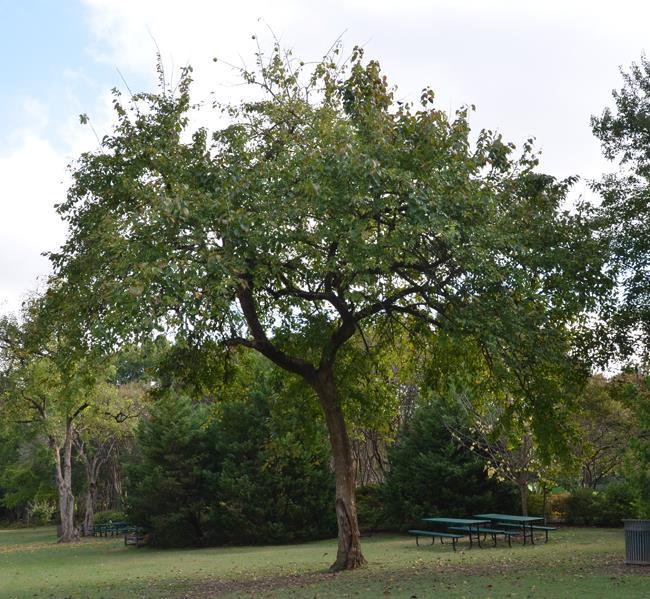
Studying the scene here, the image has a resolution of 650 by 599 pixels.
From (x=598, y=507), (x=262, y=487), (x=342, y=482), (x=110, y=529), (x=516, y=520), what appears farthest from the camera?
(x=110, y=529)

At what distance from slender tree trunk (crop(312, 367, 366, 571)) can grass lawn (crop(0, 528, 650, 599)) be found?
50 centimetres

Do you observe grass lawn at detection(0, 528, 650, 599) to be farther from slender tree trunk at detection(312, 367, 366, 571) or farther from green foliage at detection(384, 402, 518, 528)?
green foliage at detection(384, 402, 518, 528)

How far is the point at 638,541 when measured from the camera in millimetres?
15242

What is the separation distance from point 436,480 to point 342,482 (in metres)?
14.4

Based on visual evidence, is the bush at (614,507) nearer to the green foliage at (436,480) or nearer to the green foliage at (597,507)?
the green foliage at (597,507)

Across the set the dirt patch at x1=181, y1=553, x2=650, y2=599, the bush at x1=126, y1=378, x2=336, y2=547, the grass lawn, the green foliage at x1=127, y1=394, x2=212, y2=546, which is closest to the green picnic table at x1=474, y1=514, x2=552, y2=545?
the grass lawn

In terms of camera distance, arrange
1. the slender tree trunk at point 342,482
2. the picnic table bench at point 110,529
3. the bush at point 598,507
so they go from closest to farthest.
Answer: the slender tree trunk at point 342,482
the bush at point 598,507
the picnic table bench at point 110,529

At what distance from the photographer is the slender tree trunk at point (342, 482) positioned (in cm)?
1728

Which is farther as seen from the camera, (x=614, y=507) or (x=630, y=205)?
(x=614, y=507)

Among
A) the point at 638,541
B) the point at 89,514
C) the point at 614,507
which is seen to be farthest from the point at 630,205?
the point at 89,514

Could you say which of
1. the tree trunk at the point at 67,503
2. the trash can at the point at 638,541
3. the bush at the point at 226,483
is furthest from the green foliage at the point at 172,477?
the trash can at the point at 638,541

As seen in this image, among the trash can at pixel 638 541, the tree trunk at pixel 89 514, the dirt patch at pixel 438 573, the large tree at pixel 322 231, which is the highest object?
the large tree at pixel 322 231

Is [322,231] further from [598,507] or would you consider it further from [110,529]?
[110,529]

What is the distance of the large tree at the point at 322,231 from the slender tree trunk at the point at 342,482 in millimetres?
38
